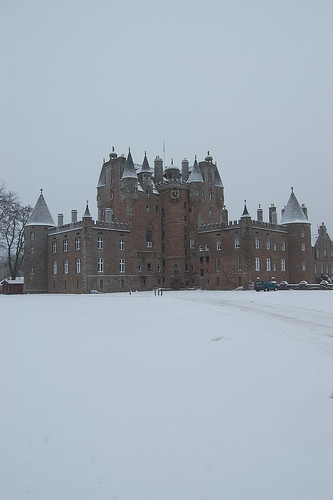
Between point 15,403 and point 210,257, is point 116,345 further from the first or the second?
point 210,257

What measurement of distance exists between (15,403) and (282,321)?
1421 cm

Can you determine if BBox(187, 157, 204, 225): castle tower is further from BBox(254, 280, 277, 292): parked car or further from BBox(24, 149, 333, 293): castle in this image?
BBox(254, 280, 277, 292): parked car

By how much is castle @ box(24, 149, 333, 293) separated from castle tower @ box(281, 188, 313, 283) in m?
0.15

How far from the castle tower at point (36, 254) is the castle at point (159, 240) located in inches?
5.4

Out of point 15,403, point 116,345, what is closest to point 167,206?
point 116,345

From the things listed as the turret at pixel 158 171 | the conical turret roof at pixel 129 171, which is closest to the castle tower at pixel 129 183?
the conical turret roof at pixel 129 171

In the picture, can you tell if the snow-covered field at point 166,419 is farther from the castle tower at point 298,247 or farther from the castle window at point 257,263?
the castle tower at point 298,247

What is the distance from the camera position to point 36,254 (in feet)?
201

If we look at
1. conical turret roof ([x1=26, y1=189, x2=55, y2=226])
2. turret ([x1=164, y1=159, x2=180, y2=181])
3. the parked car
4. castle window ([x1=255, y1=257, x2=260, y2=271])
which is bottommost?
the parked car

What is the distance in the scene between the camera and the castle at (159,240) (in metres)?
56.1

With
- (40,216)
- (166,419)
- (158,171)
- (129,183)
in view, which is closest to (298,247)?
(158,171)

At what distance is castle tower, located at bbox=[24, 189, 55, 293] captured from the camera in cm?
6094

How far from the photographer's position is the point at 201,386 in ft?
34.2

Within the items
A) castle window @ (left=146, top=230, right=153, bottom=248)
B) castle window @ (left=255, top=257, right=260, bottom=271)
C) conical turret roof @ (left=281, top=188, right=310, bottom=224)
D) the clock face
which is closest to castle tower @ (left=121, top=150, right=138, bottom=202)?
castle window @ (left=146, top=230, right=153, bottom=248)
